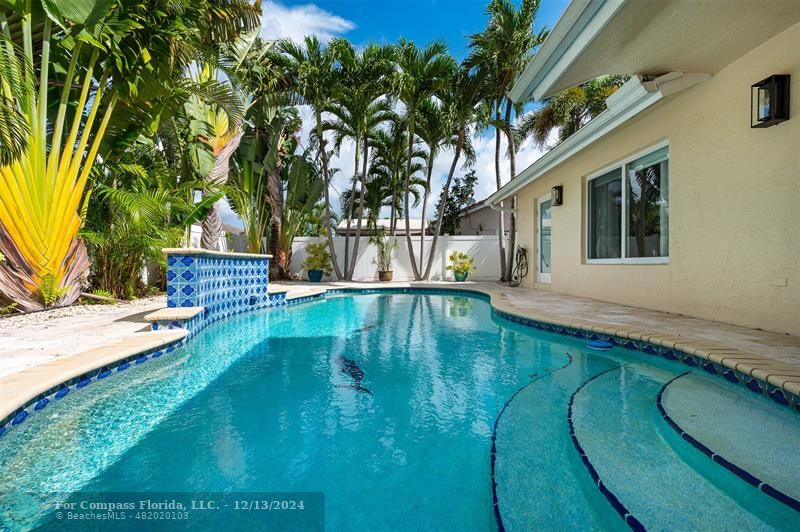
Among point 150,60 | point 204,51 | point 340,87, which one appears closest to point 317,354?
point 150,60

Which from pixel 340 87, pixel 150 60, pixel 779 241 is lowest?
pixel 779 241

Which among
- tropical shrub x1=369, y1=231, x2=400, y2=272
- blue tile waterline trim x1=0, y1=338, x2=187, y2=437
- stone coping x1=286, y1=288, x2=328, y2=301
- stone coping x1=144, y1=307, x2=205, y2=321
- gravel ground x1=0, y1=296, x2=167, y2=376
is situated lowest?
blue tile waterline trim x1=0, y1=338, x2=187, y2=437

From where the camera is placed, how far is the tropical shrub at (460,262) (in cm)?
1545

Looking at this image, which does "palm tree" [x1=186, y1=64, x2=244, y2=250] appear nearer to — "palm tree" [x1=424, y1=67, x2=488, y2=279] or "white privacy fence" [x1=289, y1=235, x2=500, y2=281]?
"white privacy fence" [x1=289, y1=235, x2=500, y2=281]

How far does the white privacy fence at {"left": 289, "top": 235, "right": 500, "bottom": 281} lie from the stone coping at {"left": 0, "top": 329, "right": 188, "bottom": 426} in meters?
12.1

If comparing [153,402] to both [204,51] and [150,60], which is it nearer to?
[150,60]

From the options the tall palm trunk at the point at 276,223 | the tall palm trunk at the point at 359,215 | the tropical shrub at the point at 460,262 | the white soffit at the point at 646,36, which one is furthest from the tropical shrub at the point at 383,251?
the white soffit at the point at 646,36

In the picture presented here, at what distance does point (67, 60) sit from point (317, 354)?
22.3 ft

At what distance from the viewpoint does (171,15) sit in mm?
6492

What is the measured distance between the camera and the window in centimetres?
603

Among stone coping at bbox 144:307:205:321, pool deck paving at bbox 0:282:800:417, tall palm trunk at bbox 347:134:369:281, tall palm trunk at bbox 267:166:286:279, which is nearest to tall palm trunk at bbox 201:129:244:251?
tall palm trunk at bbox 267:166:286:279

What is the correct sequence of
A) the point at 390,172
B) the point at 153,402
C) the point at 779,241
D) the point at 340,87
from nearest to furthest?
the point at 153,402 < the point at 779,241 < the point at 340,87 < the point at 390,172

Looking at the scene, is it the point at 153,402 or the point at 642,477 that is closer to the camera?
the point at 642,477

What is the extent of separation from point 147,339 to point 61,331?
135 cm
